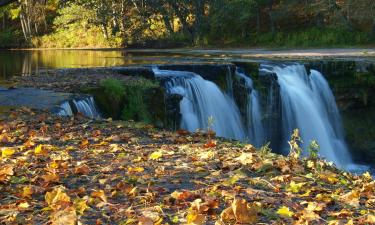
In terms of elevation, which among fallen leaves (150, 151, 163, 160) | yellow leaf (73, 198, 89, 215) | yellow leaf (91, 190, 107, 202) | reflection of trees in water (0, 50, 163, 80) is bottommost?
fallen leaves (150, 151, 163, 160)

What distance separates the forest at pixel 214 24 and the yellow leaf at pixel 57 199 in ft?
90.4

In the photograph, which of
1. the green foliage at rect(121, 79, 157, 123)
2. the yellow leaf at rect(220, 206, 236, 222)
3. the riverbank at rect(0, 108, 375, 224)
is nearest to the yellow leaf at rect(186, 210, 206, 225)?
the riverbank at rect(0, 108, 375, 224)

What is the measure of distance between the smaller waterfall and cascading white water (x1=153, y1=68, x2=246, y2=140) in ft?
9.54

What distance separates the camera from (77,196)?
13.2ft

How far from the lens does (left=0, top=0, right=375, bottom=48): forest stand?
30.8 metres

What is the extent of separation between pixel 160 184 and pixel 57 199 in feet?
3.38

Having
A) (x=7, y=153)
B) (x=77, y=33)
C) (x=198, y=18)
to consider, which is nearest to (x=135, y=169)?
(x=7, y=153)

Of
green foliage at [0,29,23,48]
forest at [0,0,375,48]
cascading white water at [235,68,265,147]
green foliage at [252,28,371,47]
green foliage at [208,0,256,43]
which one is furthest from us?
green foliage at [0,29,23,48]

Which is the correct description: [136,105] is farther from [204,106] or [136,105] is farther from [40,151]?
[40,151]

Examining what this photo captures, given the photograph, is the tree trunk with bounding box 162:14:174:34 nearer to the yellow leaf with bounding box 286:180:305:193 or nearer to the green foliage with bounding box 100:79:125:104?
the green foliage with bounding box 100:79:125:104

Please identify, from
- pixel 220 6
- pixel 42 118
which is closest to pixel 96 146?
pixel 42 118

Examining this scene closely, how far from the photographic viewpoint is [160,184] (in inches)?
177

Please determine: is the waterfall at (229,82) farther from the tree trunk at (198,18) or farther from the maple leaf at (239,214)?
the tree trunk at (198,18)

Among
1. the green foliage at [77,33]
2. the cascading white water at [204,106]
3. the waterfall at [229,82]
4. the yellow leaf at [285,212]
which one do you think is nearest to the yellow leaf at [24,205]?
the yellow leaf at [285,212]
